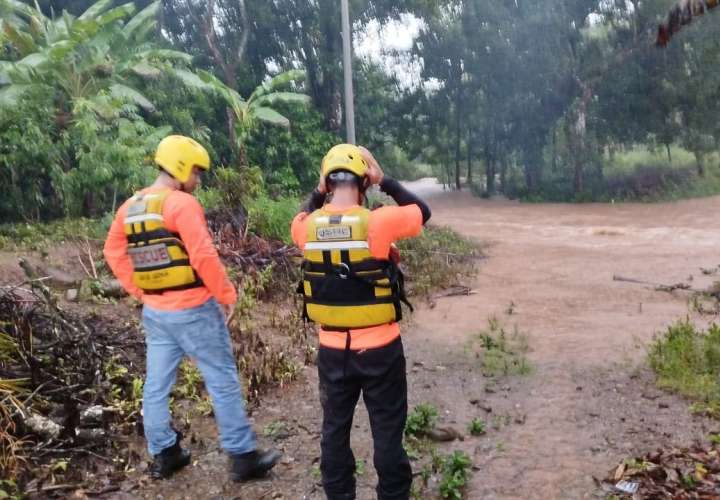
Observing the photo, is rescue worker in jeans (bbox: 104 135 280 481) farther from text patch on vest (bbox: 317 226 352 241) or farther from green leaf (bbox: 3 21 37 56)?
green leaf (bbox: 3 21 37 56)

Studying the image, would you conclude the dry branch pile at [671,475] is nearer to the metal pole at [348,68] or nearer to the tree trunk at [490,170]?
the metal pole at [348,68]

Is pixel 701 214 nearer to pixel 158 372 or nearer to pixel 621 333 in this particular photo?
pixel 621 333

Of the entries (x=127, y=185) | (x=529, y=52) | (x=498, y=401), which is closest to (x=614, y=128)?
(x=529, y=52)

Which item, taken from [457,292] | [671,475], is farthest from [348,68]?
[671,475]

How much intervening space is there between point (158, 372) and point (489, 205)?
23.7 meters

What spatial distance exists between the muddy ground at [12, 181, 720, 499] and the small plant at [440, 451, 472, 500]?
0.09 m

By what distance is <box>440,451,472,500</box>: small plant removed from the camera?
3510 millimetres

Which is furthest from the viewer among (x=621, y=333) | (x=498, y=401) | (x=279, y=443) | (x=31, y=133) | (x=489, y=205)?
(x=489, y=205)

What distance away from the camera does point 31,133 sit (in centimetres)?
937

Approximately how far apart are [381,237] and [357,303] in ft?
1.06

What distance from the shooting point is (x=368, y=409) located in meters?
3.03

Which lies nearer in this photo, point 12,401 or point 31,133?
point 12,401

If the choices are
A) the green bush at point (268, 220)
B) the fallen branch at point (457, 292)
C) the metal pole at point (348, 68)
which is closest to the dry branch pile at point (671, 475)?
the fallen branch at point (457, 292)

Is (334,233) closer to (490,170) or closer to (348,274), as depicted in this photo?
(348,274)
